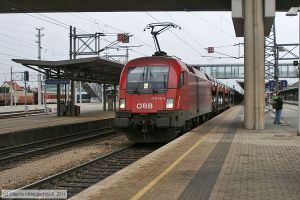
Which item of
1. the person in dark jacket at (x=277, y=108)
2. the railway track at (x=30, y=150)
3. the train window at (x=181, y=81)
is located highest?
the train window at (x=181, y=81)

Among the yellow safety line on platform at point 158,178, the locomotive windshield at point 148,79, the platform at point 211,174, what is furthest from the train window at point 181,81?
the yellow safety line on platform at point 158,178

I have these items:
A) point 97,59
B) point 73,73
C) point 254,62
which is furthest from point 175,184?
point 73,73

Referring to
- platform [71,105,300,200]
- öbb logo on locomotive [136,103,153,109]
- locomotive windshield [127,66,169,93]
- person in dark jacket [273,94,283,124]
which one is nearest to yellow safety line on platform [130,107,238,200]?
platform [71,105,300,200]

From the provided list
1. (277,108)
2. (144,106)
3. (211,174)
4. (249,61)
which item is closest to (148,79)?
(144,106)

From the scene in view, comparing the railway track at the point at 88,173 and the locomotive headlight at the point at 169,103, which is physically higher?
the locomotive headlight at the point at 169,103

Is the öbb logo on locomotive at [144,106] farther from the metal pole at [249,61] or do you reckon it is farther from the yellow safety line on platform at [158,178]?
the metal pole at [249,61]

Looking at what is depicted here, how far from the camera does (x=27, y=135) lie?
20.8m

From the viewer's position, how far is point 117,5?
25.1 metres

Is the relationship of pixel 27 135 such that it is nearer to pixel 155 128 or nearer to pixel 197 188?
pixel 155 128

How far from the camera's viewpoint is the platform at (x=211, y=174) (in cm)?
740

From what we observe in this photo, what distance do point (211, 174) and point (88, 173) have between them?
3.75 meters

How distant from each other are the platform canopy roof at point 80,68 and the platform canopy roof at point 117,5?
3000 millimetres

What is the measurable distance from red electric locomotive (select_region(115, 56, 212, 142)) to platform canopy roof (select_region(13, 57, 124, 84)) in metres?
9.79

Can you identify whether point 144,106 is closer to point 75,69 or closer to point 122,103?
point 122,103
